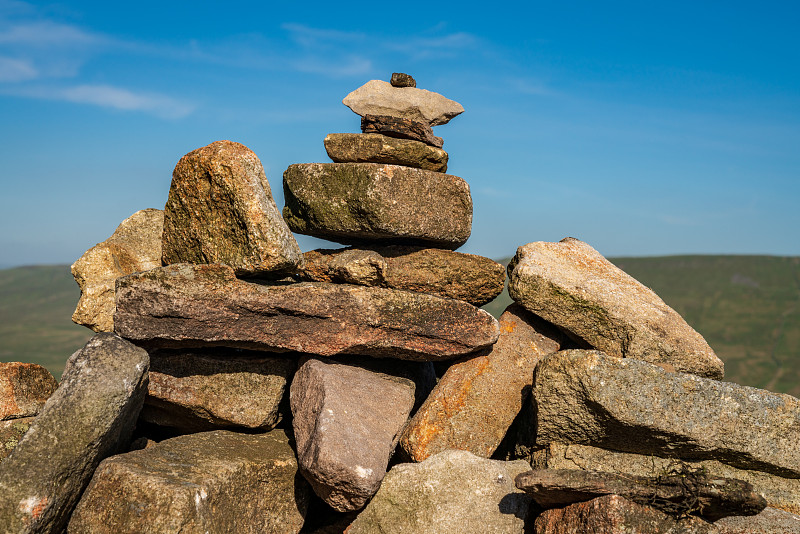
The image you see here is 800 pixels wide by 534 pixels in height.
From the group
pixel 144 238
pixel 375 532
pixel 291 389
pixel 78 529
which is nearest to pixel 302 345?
pixel 291 389

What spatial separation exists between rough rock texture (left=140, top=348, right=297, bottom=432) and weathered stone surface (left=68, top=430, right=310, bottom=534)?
0.86 ft

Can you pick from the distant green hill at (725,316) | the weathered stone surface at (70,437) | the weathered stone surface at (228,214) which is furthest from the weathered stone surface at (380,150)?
the distant green hill at (725,316)

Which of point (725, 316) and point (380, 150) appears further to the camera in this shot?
point (725, 316)

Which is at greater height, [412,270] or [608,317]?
[412,270]

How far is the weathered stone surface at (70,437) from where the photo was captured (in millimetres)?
5902

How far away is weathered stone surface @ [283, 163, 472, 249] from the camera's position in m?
7.52

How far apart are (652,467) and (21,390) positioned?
7501mm

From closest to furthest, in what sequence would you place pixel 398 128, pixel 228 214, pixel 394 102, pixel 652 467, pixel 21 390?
pixel 652 467
pixel 228 214
pixel 21 390
pixel 398 128
pixel 394 102

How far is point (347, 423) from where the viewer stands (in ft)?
21.9

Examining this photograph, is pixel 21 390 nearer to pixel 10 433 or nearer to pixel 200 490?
pixel 10 433

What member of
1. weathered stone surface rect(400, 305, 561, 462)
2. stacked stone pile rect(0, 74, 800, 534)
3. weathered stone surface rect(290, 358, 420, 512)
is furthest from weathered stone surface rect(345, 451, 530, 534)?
weathered stone surface rect(400, 305, 561, 462)

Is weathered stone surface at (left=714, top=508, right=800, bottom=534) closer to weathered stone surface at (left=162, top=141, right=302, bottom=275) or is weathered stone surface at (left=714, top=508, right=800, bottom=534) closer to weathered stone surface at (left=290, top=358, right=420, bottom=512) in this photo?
weathered stone surface at (left=290, top=358, right=420, bottom=512)

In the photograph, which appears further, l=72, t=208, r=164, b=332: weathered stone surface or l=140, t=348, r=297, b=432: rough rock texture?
l=72, t=208, r=164, b=332: weathered stone surface

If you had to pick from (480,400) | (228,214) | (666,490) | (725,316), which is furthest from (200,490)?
(725,316)
